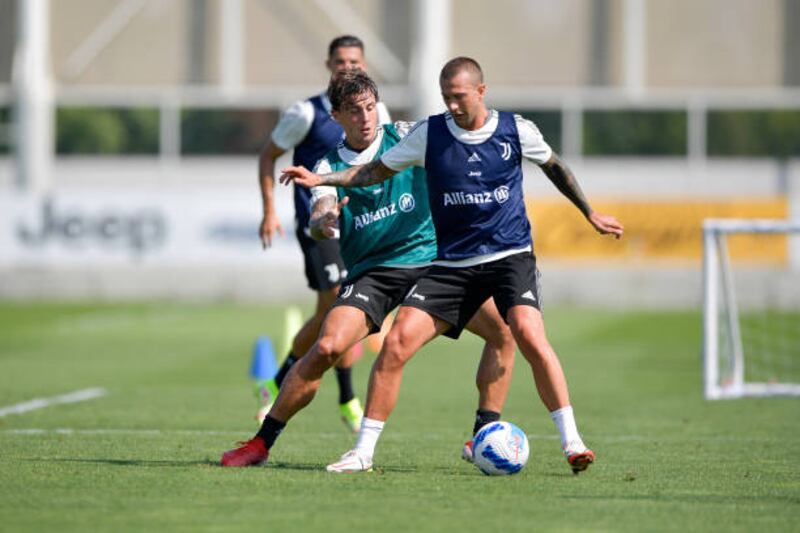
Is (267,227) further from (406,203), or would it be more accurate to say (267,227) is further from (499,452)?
(499,452)

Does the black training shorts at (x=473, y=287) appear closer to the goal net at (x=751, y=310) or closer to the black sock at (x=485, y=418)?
the black sock at (x=485, y=418)

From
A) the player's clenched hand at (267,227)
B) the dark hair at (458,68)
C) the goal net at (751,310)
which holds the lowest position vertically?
the goal net at (751,310)

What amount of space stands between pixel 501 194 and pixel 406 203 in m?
0.65

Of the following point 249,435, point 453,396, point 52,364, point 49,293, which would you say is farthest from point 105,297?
point 249,435

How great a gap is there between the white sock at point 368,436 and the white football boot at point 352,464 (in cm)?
3

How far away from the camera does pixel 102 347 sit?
19609 millimetres

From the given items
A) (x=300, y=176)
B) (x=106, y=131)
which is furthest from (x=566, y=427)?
(x=106, y=131)

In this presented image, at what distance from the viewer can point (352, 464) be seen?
831cm

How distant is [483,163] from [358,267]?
0.96 metres

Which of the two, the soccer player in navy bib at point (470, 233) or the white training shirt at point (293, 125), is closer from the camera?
the soccer player in navy bib at point (470, 233)

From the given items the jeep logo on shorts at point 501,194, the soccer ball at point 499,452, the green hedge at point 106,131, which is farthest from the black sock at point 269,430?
the green hedge at point 106,131

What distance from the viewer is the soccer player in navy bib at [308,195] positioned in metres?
10.7

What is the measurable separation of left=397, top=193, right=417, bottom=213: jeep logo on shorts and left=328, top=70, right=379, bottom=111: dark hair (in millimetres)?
594

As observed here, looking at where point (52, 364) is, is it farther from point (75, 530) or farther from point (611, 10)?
point (611, 10)
